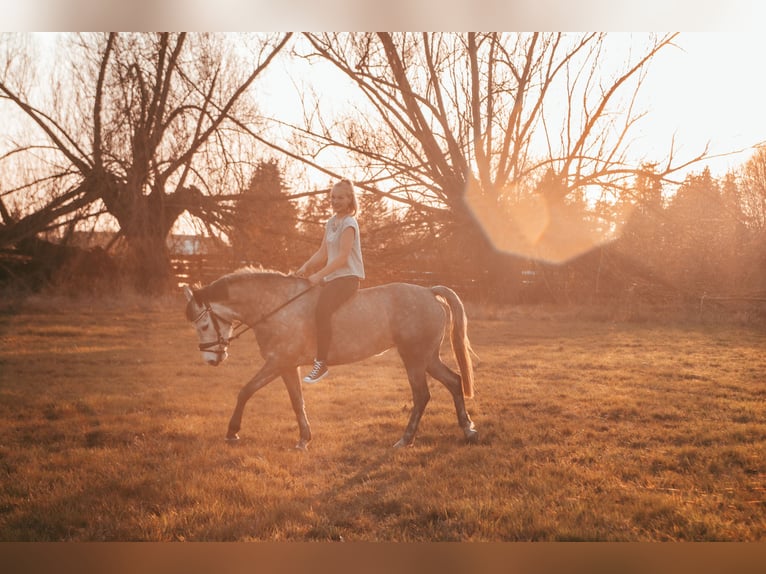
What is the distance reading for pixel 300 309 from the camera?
Result: 13.4ft

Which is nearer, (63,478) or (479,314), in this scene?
(63,478)

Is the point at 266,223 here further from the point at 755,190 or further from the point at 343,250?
the point at 755,190

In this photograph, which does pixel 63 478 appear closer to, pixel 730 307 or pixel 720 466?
pixel 720 466

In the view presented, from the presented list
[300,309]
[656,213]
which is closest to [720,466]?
[300,309]

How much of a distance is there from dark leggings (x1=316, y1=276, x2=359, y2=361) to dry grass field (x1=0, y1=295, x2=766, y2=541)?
30.6 inches

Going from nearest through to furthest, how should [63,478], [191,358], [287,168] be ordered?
[63,478]
[191,358]
[287,168]

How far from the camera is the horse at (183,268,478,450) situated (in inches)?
155

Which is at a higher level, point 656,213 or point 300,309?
point 656,213

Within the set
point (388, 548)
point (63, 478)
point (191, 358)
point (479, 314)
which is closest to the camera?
point (388, 548)

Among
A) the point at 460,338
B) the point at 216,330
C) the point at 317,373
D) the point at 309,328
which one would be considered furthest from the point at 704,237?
→ the point at 216,330

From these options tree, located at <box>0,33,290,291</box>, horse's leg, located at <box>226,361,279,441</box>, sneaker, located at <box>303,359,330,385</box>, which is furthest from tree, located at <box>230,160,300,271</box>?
sneaker, located at <box>303,359,330,385</box>

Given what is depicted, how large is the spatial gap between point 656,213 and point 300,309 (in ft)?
23.4

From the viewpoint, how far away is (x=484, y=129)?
8398 millimetres

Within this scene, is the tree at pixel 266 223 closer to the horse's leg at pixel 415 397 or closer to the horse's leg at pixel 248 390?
the horse's leg at pixel 248 390
